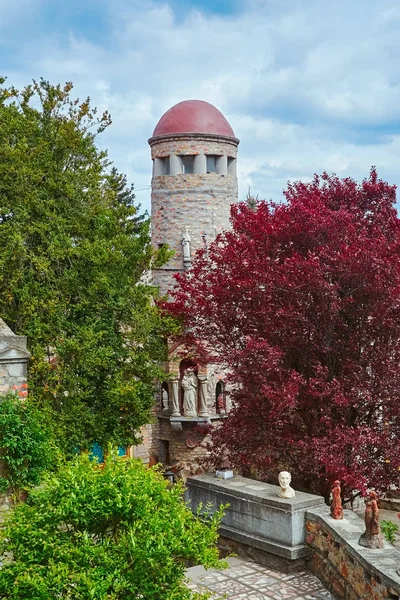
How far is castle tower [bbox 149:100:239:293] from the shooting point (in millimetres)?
23016

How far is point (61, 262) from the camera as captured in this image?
13.9 metres

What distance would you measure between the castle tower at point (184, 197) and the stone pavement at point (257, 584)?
1227cm

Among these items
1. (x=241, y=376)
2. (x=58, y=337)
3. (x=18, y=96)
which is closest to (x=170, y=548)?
(x=241, y=376)

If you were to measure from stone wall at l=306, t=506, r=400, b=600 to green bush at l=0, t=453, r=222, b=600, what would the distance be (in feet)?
7.47

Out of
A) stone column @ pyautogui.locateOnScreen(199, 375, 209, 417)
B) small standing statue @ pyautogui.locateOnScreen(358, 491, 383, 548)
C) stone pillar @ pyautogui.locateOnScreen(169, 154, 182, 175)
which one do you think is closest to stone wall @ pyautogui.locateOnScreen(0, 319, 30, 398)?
small standing statue @ pyautogui.locateOnScreen(358, 491, 383, 548)

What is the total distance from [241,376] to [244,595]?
4.14 metres

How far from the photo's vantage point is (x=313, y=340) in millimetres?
12141

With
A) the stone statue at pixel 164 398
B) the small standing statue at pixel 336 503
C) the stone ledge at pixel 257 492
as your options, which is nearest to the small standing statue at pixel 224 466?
the stone ledge at pixel 257 492

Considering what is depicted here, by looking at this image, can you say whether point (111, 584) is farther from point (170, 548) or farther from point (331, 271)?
point (331, 271)

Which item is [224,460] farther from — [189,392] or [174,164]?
[174,164]

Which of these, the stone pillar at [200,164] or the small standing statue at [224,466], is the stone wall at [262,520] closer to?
the small standing statue at [224,466]

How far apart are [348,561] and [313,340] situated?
437 cm

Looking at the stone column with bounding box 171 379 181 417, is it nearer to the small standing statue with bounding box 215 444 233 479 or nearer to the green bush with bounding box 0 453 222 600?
the small standing statue with bounding box 215 444 233 479

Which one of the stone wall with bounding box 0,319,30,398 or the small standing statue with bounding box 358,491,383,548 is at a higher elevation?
the stone wall with bounding box 0,319,30,398
